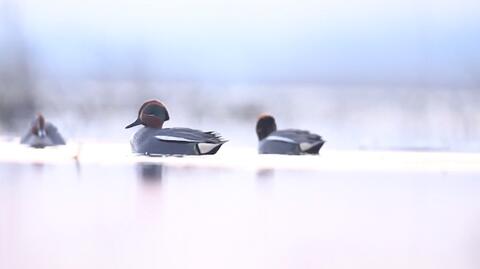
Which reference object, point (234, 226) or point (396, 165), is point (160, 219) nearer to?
point (234, 226)

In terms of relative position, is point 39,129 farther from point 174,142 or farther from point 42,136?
point 174,142

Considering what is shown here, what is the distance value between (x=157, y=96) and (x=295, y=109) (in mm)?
1636

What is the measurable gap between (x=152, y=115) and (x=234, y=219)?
3400 millimetres

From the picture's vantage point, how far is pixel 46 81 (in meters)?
10.5

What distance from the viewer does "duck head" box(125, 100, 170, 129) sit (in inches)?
236

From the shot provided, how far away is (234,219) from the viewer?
271 centimetres

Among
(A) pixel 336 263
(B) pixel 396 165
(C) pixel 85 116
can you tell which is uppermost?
(C) pixel 85 116

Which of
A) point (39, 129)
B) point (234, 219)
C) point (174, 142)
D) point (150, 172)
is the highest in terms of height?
point (39, 129)

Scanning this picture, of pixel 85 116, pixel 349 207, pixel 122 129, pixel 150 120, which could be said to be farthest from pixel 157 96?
pixel 349 207

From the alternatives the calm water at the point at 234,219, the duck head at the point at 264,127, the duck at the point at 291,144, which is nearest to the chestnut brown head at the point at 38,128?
the duck at the point at 291,144

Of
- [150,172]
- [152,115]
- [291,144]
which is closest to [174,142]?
[152,115]

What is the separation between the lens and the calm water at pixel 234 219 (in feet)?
7.01

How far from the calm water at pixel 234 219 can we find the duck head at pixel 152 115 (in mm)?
1800

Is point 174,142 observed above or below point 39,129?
below
